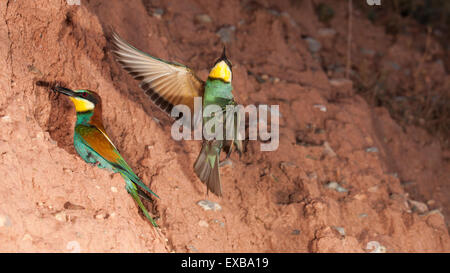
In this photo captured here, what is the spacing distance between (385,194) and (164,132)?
5.42 feet

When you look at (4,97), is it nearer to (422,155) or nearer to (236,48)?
(236,48)

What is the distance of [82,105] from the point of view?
8.85ft

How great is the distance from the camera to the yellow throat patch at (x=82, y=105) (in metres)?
2.69

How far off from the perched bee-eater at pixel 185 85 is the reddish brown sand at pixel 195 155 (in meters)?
0.22

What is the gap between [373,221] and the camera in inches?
135

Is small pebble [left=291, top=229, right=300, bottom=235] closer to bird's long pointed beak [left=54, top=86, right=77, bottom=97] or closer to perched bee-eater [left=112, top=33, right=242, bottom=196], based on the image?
perched bee-eater [left=112, top=33, right=242, bottom=196]

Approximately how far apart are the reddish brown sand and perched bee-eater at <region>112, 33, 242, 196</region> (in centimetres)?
22

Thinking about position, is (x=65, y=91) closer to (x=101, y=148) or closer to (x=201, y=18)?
(x=101, y=148)

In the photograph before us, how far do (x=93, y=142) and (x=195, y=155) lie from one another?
81 cm

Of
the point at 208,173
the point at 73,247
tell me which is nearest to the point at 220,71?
the point at 208,173

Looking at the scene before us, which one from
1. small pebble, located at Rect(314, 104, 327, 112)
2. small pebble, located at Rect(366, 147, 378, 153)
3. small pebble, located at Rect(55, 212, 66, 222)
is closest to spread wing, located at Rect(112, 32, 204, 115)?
small pebble, located at Rect(55, 212, 66, 222)

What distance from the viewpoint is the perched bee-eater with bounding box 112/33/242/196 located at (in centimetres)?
287

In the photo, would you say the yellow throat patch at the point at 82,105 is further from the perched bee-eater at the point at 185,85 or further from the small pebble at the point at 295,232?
the small pebble at the point at 295,232

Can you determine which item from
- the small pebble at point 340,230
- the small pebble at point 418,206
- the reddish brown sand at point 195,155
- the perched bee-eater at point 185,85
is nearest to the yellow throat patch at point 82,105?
the reddish brown sand at point 195,155
